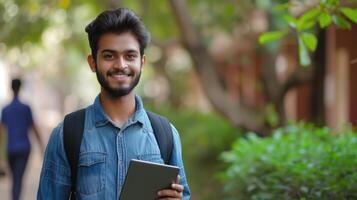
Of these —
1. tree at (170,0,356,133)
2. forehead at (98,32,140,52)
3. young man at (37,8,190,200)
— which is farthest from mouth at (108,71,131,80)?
tree at (170,0,356,133)

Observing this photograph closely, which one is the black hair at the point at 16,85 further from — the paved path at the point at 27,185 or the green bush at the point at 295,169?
the green bush at the point at 295,169

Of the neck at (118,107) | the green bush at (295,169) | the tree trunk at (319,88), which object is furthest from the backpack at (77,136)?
the tree trunk at (319,88)

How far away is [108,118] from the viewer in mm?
3422

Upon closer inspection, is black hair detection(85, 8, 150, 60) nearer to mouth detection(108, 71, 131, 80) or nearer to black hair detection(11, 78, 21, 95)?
mouth detection(108, 71, 131, 80)

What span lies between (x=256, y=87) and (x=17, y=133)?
22.5 ft

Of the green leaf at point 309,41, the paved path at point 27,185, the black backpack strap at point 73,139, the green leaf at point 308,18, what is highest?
the green leaf at point 308,18

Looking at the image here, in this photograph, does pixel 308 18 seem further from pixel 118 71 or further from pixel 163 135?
pixel 118 71

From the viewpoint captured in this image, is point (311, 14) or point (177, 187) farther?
point (311, 14)

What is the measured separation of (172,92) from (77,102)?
70.6 ft

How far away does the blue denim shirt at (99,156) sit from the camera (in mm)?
3328

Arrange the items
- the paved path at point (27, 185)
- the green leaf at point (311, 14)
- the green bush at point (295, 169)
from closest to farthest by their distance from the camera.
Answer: the green leaf at point (311, 14) → the green bush at point (295, 169) → the paved path at point (27, 185)

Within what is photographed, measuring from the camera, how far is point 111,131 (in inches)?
134

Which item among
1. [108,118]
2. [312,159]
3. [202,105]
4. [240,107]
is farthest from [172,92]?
[108,118]

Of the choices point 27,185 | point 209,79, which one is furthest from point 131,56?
point 27,185
